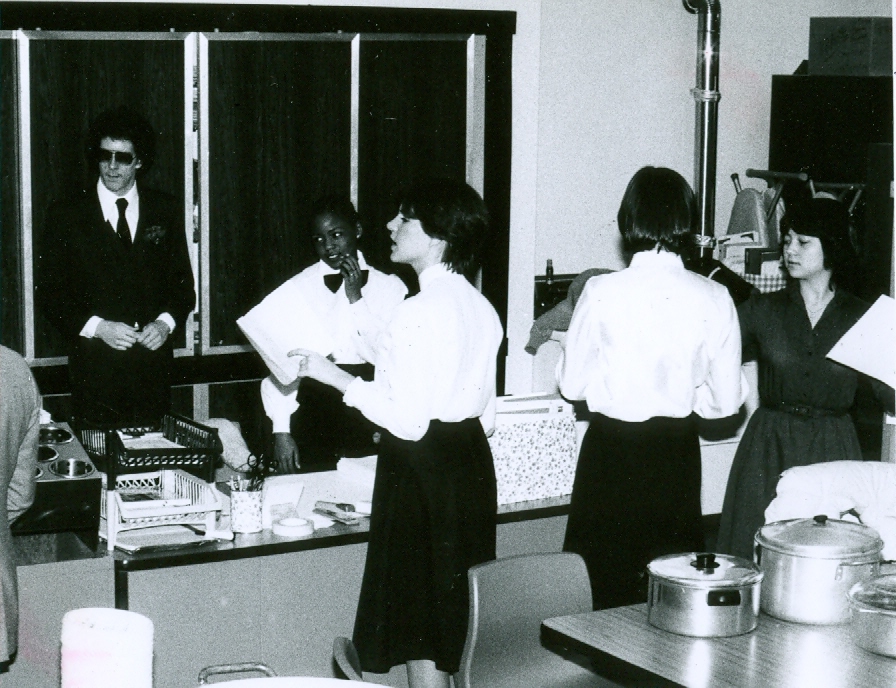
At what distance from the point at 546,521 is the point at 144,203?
1.70 meters

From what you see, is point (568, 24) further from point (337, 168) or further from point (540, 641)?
point (540, 641)

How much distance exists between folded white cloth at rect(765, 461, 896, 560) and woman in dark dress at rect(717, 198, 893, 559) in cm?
87

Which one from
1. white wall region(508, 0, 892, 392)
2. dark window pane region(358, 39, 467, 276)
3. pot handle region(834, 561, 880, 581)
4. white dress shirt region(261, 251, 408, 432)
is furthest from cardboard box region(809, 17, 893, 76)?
pot handle region(834, 561, 880, 581)

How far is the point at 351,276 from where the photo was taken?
4191 millimetres

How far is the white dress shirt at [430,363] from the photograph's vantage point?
2.97 metres

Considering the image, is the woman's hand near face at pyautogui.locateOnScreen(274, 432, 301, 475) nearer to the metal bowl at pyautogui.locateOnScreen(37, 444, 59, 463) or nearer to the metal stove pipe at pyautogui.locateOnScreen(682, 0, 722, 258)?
the metal bowl at pyautogui.locateOnScreen(37, 444, 59, 463)

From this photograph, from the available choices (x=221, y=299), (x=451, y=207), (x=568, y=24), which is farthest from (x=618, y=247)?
(x=451, y=207)

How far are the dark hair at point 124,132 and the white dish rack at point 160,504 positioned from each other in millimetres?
1223

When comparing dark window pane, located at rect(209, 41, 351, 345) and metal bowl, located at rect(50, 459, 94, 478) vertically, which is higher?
dark window pane, located at rect(209, 41, 351, 345)

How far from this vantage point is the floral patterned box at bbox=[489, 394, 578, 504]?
3.64 m

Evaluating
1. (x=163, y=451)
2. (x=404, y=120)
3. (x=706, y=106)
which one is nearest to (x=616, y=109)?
(x=706, y=106)

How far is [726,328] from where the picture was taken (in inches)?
134

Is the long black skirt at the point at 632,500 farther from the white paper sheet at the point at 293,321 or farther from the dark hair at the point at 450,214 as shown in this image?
the white paper sheet at the point at 293,321

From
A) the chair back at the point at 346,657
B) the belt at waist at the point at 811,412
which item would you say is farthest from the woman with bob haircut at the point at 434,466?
the belt at waist at the point at 811,412
